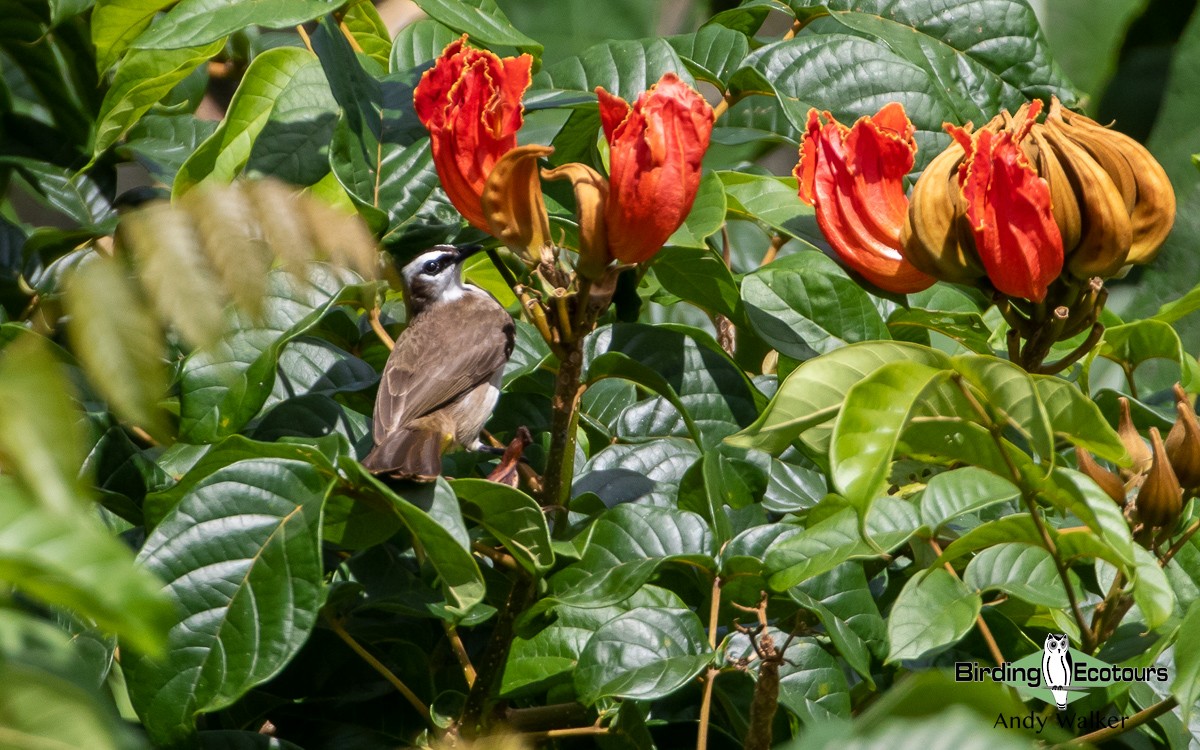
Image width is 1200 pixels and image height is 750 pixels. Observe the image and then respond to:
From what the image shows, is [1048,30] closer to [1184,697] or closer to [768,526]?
[768,526]

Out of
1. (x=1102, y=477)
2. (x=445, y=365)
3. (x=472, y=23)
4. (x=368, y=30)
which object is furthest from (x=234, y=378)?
(x=445, y=365)

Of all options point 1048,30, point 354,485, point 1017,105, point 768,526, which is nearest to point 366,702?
point 354,485

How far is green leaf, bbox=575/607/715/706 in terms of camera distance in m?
1.26

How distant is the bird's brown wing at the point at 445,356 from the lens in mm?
2520

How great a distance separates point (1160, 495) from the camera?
1.28 metres

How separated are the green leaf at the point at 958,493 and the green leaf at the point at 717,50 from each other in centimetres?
86

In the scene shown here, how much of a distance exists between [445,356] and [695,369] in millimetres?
1242

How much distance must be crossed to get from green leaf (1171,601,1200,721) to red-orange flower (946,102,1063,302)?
1.43ft

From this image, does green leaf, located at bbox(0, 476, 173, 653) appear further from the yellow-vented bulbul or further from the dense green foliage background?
the yellow-vented bulbul

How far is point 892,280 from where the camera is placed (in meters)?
1.57

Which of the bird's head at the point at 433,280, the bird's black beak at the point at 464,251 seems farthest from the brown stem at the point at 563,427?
the bird's head at the point at 433,280

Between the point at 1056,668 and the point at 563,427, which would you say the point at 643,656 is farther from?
the point at 1056,668

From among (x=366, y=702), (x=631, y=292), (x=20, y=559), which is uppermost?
(x=20, y=559)

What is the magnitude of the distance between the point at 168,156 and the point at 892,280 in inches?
49.9
